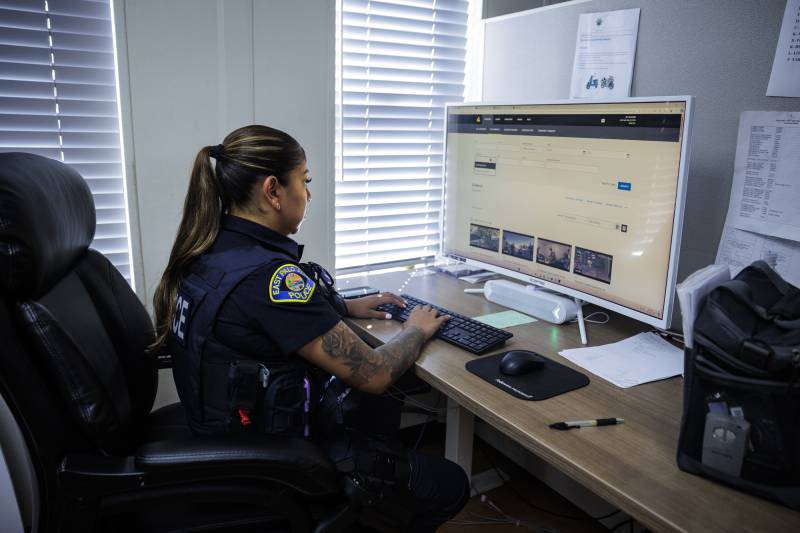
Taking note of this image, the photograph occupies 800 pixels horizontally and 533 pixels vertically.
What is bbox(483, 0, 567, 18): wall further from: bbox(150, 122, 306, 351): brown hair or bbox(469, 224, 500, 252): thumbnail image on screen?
bbox(150, 122, 306, 351): brown hair

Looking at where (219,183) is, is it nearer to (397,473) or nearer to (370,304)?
(370,304)

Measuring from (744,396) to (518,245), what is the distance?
0.95 m

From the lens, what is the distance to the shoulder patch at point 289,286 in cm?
115

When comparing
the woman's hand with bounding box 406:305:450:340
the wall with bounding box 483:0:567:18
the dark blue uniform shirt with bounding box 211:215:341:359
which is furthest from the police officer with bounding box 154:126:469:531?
the wall with bounding box 483:0:567:18

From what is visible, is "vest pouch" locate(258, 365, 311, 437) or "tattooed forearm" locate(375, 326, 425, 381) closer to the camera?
"vest pouch" locate(258, 365, 311, 437)

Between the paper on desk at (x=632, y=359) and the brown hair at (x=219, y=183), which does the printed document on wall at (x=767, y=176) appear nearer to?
the paper on desk at (x=632, y=359)

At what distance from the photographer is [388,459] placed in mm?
1185

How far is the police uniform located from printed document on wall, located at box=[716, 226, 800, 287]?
91 cm

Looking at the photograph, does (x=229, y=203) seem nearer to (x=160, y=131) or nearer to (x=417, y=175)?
(x=160, y=131)

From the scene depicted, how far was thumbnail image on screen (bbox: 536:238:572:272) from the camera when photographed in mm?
1605

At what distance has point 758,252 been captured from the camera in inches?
53.5

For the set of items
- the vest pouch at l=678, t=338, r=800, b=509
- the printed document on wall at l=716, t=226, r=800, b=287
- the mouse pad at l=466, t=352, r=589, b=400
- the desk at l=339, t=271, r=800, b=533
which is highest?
the printed document on wall at l=716, t=226, r=800, b=287

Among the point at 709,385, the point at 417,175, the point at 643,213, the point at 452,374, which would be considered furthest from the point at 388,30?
the point at 709,385

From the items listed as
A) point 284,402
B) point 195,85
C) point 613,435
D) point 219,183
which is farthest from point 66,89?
point 613,435
